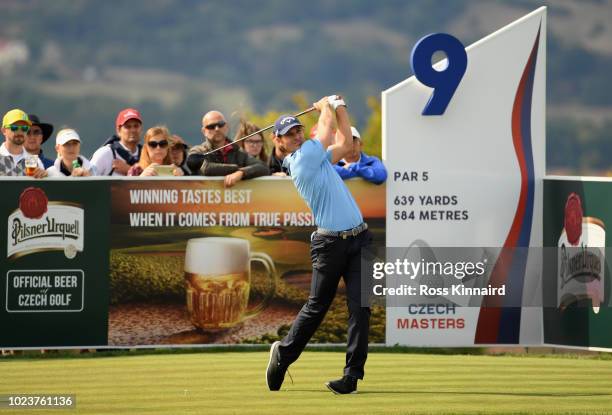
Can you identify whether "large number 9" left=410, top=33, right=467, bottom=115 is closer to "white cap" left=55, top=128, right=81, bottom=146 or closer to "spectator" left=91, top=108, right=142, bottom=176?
"spectator" left=91, top=108, right=142, bottom=176

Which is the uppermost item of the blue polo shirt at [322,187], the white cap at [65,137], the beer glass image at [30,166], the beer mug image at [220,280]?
the white cap at [65,137]

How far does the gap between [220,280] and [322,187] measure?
10.8 ft

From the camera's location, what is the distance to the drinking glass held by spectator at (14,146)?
42.9 feet

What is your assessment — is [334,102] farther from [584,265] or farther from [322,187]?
[584,265]

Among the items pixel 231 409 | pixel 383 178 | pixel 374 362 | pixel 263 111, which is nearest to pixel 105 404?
pixel 231 409

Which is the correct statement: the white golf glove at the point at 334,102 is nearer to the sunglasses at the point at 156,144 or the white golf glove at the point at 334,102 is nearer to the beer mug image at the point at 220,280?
the beer mug image at the point at 220,280

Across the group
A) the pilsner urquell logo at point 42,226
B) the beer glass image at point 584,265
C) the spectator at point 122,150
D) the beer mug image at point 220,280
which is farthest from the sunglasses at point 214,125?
the beer glass image at point 584,265

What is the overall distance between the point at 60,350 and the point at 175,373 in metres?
2.24

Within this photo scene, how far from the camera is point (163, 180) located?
12.9 metres

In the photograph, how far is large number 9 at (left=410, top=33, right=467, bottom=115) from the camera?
511 inches

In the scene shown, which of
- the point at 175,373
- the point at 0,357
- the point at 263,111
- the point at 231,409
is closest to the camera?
the point at 231,409

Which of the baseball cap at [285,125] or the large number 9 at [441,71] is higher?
the large number 9 at [441,71]

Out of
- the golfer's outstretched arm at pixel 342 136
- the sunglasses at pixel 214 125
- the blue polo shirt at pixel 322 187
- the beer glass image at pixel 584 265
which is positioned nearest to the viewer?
the blue polo shirt at pixel 322 187

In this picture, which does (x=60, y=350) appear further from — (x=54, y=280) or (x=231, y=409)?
(x=231, y=409)
